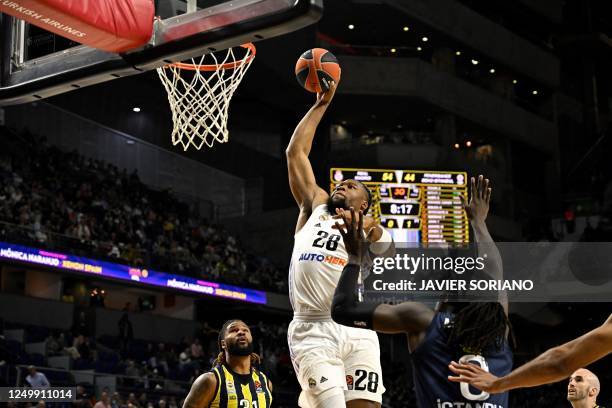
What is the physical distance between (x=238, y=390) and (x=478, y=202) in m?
3.17

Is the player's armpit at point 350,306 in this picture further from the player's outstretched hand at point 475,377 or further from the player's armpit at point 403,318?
the player's outstretched hand at point 475,377

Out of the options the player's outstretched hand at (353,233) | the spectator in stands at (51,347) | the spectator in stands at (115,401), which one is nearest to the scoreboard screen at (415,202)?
the spectator in stands at (115,401)

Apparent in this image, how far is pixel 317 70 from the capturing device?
6.82 m

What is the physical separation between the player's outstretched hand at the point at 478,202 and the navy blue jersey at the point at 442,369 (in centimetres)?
76

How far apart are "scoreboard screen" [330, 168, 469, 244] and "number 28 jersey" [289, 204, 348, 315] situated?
11.2 metres

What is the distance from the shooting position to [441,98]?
1045 inches

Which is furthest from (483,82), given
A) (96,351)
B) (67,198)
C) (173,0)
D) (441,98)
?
(173,0)

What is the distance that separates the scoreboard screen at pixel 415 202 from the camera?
17562 mm

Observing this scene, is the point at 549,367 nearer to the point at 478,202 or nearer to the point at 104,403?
the point at 478,202

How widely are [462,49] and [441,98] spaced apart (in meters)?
2.57

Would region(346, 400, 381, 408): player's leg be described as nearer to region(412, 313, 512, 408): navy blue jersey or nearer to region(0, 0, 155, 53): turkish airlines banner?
region(412, 313, 512, 408): navy blue jersey

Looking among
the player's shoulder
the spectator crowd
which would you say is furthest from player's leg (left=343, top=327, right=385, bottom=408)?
the spectator crowd

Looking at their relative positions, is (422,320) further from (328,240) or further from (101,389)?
(101,389)

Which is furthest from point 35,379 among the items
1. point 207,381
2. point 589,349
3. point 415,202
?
point 589,349
